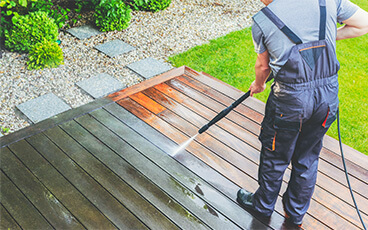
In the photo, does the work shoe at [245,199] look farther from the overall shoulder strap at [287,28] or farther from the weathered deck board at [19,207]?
the weathered deck board at [19,207]

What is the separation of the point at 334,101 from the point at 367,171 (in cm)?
107

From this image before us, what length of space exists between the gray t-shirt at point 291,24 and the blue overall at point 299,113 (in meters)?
0.02

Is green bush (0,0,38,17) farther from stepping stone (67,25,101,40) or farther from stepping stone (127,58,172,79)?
stepping stone (127,58,172,79)

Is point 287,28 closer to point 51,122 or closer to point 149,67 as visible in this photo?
point 51,122

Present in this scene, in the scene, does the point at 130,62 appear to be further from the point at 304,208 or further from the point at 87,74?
the point at 304,208

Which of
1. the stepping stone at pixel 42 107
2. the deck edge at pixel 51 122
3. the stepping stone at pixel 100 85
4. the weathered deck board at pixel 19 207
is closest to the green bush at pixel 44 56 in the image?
the stepping stone at pixel 100 85

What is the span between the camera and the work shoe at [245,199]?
1.95 m

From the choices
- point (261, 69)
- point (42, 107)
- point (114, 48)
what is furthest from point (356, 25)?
point (114, 48)

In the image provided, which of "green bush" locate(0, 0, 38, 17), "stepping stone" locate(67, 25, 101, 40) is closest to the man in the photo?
"stepping stone" locate(67, 25, 101, 40)

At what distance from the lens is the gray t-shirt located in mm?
1372

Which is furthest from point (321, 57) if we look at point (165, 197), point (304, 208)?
point (165, 197)

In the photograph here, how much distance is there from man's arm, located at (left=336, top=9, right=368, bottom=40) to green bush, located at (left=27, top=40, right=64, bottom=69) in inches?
121

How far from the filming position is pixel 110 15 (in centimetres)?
417

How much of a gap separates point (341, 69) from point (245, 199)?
8.96ft
